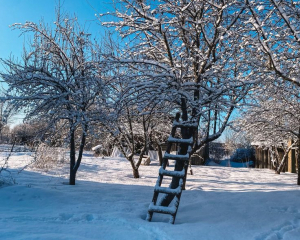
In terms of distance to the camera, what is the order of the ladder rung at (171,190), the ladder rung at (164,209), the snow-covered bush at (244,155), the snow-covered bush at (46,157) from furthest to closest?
the snow-covered bush at (244,155) < the snow-covered bush at (46,157) < the ladder rung at (171,190) < the ladder rung at (164,209)

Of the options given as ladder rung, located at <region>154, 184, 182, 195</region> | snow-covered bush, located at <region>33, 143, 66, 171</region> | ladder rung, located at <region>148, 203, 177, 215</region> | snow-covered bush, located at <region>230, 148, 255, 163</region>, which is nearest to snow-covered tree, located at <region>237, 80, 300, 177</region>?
ladder rung, located at <region>154, 184, 182, 195</region>

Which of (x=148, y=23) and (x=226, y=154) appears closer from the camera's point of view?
(x=148, y=23)

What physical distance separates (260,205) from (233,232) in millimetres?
1719

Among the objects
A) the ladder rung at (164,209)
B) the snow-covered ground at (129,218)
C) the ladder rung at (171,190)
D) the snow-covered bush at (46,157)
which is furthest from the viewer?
the snow-covered bush at (46,157)

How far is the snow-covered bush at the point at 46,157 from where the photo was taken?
11.9m

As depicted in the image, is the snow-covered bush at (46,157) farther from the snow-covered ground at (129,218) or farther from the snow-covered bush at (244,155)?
the snow-covered bush at (244,155)

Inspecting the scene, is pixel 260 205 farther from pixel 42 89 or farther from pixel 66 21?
pixel 66 21

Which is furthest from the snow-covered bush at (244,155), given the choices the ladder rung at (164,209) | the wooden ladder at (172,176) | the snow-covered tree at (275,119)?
the ladder rung at (164,209)

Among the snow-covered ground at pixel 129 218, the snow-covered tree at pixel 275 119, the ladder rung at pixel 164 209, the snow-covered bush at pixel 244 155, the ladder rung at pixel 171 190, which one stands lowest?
the snow-covered ground at pixel 129 218

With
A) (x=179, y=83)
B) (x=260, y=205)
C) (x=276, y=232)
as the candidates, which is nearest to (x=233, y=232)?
(x=276, y=232)

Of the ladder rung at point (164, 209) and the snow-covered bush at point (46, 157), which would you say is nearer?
the ladder rung at point (164, 209)

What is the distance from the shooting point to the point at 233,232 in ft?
12.4

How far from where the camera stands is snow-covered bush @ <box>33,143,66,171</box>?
39.0 ft

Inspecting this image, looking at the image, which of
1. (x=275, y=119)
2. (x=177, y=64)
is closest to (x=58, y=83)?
(x=177, y=64)
